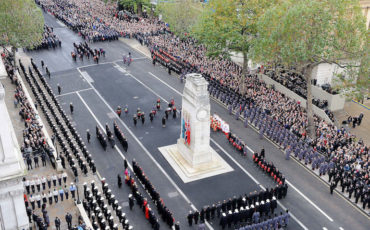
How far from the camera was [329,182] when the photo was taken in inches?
1275

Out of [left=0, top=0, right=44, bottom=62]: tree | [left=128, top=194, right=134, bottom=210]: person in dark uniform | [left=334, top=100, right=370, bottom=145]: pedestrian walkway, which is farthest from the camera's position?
[left=0, top=0, right=44, bottom=62]: tree

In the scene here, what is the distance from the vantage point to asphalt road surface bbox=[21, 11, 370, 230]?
95.8 feet

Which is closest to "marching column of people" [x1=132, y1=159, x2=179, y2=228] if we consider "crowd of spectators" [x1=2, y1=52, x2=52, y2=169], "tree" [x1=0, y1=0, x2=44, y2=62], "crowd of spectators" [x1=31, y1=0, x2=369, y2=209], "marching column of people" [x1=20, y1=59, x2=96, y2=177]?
"marching column of people" [x1=20, y1=59, x2=96, y2=177]

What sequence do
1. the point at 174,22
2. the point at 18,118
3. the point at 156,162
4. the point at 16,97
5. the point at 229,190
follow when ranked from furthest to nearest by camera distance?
1. the point at 174,22
2. the point at 16,97
3. the point at 18,118
4. the point at 156,162
5. the point at 229,190

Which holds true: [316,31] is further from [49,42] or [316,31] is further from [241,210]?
[49,42]

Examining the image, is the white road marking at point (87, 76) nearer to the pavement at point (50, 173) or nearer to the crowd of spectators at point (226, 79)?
the crowd of spectators at point (226, 79)

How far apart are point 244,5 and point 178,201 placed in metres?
24.3

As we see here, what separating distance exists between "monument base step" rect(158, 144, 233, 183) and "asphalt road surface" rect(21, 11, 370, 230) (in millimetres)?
544

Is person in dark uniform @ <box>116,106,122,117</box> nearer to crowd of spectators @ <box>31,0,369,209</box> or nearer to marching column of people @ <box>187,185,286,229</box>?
crowd of spectators @ <box>31,0,369,209</box>

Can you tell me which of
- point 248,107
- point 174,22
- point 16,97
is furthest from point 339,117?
point 16,97

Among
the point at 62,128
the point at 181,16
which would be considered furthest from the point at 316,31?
the point at 181,16

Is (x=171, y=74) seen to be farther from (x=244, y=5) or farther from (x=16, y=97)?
(x=16, y=97)

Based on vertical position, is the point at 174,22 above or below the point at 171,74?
above

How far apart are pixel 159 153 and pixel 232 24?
17.7m
